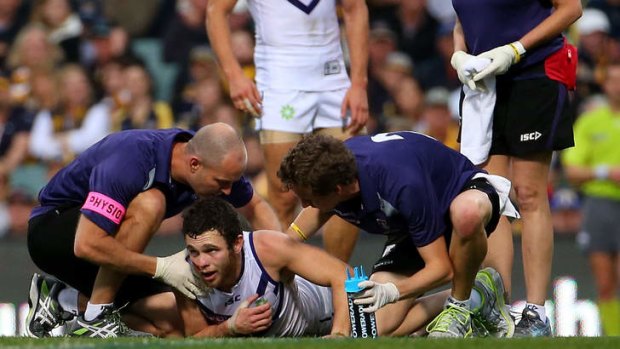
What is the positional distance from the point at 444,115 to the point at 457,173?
5.90 metres

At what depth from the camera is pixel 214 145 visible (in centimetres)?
840

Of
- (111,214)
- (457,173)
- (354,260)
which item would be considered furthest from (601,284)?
(111,214)

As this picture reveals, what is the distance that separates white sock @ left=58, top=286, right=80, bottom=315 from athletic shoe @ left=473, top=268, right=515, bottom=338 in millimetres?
2481

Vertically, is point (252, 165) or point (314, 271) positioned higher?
point (314, 271)

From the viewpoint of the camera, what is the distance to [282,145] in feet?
32.3

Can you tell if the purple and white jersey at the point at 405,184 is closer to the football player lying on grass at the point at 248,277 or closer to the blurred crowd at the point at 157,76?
the football player lying on grass at the point at 248,277

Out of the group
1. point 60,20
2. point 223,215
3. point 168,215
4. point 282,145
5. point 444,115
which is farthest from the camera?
point 60,20

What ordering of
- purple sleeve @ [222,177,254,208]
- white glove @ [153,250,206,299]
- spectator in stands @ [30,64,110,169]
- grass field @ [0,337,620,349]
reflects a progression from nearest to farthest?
grass field @ [0,337,620,349] → white glove @ [153,250,206,299] → purple sleeve @ [222,177,254,208] → spectator in stands @ [30,64,110,169]

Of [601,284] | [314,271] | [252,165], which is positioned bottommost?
[601,284]

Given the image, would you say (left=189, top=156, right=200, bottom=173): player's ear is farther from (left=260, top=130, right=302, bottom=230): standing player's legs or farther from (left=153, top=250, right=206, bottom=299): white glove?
(left=260, top=130, right=302, bottom=230): standing player's legs

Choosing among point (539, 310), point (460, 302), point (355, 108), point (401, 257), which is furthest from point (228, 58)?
point (539, 310)

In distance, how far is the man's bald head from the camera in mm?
8398

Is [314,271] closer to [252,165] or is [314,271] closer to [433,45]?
[252,165]

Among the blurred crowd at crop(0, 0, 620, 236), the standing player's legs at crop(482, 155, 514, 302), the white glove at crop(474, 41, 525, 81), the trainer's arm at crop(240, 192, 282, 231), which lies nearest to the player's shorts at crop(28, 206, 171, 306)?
the trainer's arm at crop(240, 192, 282, 231)
